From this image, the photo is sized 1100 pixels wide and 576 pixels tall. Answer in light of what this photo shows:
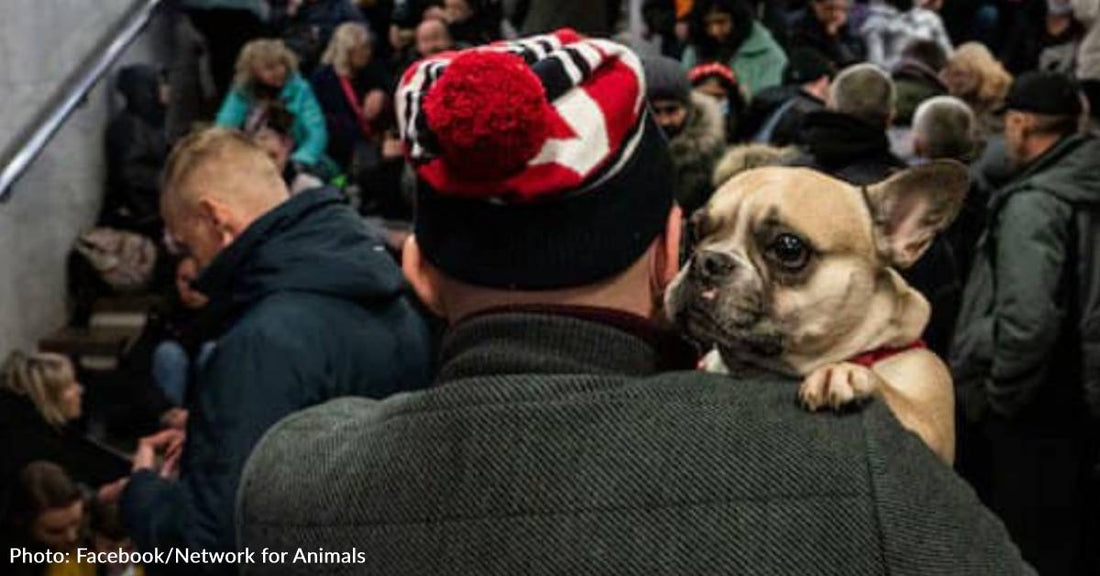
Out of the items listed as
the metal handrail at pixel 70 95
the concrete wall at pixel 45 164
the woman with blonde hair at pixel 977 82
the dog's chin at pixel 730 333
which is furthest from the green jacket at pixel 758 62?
the dog's chin at pixel 730 333

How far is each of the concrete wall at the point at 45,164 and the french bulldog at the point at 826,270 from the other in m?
4.42

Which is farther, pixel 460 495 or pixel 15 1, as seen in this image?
pixel 15 1

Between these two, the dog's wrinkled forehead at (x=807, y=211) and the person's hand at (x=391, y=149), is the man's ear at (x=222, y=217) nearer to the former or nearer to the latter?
the dog's wrinkled forehead at (x=807, y=211)

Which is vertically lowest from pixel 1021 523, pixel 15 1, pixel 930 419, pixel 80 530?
pixel 1021 523

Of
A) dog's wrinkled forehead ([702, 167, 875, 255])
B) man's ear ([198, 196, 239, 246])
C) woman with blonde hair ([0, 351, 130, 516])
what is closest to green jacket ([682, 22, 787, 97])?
woman with blonde hair ([0, 351, 130, 516])

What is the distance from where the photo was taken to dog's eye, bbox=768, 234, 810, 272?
7.68 feet

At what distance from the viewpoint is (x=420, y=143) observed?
1.76 metres

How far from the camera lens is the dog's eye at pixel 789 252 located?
2342 millimetres

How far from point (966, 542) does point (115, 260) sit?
20.3ft

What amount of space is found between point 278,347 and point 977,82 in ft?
18.4

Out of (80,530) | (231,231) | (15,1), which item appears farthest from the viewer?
(15,1)

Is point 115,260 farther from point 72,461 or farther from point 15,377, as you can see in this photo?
point 72,461

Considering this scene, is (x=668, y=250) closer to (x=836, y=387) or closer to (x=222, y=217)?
(x=836, y=387)

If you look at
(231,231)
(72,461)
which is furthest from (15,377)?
(231,231)
